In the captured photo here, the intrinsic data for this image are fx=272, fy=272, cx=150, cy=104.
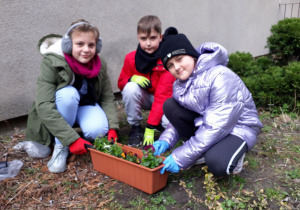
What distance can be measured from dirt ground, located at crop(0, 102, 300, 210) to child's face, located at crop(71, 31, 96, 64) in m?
0.95

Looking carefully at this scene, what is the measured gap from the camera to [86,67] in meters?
2.47

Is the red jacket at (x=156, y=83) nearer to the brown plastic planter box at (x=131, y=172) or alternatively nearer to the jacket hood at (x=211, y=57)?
the brown plastic planter box at (x=131, y=172)

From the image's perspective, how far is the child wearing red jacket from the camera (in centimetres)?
266

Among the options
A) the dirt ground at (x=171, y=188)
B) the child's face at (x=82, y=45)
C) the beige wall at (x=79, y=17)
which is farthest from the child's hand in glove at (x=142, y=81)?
the beige wall at (x=79, y=17)

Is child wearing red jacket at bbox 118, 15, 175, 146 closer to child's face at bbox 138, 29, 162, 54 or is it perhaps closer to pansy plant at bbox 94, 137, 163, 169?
child's face at bbox 138, 29, 162, 54

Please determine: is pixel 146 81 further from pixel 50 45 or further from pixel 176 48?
pixel 50 45

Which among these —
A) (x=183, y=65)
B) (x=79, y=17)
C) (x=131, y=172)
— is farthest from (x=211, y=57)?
(x=79, y=17)

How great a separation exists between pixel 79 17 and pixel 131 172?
90.6 inches

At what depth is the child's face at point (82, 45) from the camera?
234 centimetres

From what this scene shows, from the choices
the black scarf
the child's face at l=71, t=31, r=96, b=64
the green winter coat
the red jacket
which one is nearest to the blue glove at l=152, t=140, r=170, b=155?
the red jacket

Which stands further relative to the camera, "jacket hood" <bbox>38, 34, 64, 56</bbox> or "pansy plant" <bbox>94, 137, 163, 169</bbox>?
"jacket hood" <bbox>38, 34, 64, 56</bbox>

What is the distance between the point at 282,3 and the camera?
8250 mm

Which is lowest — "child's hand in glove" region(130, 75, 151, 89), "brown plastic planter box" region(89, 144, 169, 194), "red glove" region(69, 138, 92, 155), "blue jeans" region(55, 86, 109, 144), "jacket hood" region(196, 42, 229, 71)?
"brown plastic planter box" region(89, 144, 169, 194)

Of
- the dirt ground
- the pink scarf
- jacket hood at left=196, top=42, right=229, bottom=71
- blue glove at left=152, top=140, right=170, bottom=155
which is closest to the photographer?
the dirt ground
